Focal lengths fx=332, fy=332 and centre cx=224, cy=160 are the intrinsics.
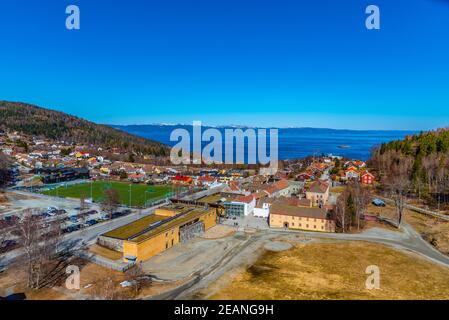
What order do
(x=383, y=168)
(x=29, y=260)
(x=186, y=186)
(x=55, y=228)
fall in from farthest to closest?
(x=383, y=168) → (x=186, y=186) → (x=55, y=228) → (x=29, y=260)

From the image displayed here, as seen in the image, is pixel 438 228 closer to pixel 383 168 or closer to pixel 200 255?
pixel 200 255

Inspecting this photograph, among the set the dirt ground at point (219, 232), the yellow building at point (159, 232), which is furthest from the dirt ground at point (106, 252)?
the dirt ground at point (219, 232)

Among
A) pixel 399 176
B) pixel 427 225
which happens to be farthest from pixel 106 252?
pixel 399 176

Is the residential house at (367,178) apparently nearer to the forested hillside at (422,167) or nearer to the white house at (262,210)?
the forested hillside at (422,167)

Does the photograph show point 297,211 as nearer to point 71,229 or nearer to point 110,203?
point 110,203

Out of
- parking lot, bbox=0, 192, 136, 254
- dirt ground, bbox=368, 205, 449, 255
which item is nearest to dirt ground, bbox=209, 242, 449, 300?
dirt ground, bbox=368, 205, 449, 255

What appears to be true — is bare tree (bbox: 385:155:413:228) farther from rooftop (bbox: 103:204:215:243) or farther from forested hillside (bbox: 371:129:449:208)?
rooftop (bbox: 103:204:215:243)
